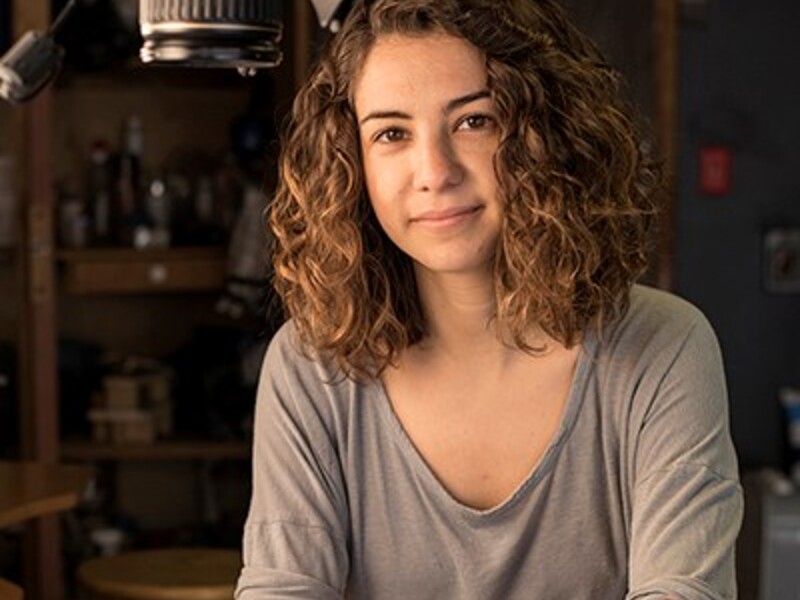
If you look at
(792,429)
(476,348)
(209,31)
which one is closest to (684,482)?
(476,348)

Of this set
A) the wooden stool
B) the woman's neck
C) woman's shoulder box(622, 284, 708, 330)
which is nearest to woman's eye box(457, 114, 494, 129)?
the woman's neck

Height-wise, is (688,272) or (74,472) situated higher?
(688,272)

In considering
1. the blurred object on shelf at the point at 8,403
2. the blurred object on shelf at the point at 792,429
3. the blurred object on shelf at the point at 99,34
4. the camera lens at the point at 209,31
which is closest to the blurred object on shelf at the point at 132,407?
the blurred object on shelf at the point at 8,403

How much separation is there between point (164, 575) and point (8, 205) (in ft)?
4.17

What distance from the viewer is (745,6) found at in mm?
4785

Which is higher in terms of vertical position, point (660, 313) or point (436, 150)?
point (436, 150)

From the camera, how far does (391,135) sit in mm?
1937

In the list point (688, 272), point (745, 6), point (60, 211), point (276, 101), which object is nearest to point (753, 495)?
point (688, 272)

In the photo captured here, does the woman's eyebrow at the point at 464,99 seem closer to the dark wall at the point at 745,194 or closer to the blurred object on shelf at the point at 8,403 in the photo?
the dark wall at the point at 745,194

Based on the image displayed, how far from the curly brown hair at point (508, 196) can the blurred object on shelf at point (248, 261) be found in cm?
272

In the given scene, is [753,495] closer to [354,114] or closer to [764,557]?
[764,557]

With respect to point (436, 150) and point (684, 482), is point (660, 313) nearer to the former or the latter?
point (684, 482)

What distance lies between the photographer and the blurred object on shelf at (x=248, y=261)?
15.8ft

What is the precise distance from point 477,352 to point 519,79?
0.33 metres
